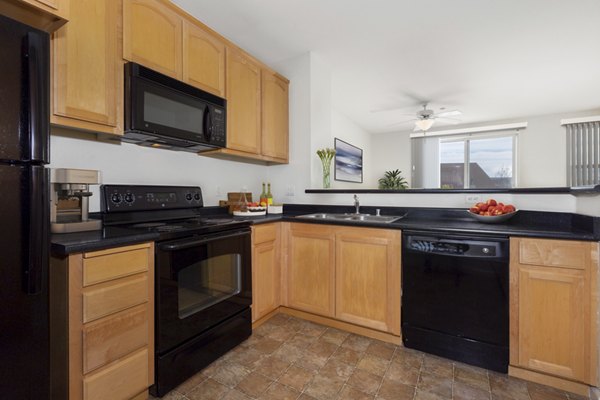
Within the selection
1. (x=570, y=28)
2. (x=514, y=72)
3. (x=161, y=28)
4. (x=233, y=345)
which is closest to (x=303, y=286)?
(x=233, y=345)

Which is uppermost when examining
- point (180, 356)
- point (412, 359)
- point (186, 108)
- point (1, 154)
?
point (186, 108)

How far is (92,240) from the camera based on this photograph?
1.21 meters

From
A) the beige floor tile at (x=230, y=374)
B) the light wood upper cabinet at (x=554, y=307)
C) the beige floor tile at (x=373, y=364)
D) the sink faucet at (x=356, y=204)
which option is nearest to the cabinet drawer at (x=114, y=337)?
the beige floor tile at (x=230, y=374)

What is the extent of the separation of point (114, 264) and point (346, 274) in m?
1.49

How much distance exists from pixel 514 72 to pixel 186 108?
148 inches

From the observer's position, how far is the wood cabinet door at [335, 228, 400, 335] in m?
1.95

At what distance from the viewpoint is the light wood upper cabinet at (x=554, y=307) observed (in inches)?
57.1

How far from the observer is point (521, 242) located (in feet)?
5.19

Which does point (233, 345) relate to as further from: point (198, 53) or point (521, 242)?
point (198, 53)

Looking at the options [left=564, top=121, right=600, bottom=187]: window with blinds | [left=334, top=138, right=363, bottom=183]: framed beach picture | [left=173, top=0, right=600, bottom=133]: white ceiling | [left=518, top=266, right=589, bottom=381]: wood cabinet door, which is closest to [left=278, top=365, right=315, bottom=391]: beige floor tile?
[left=518, top=266, right=589, bottom=381]: wood cabinet door

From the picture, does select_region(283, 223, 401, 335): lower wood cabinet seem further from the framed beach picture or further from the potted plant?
the potted plant

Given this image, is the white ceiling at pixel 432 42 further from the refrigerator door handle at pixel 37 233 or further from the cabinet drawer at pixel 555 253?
the cabinet drawer at pixel 555 253

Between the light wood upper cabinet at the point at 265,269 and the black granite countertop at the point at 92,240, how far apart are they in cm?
89

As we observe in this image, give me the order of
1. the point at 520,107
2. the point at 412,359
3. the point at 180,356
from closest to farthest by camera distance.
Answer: the point at 180,356, the point at 412,359, the point at 520,107
